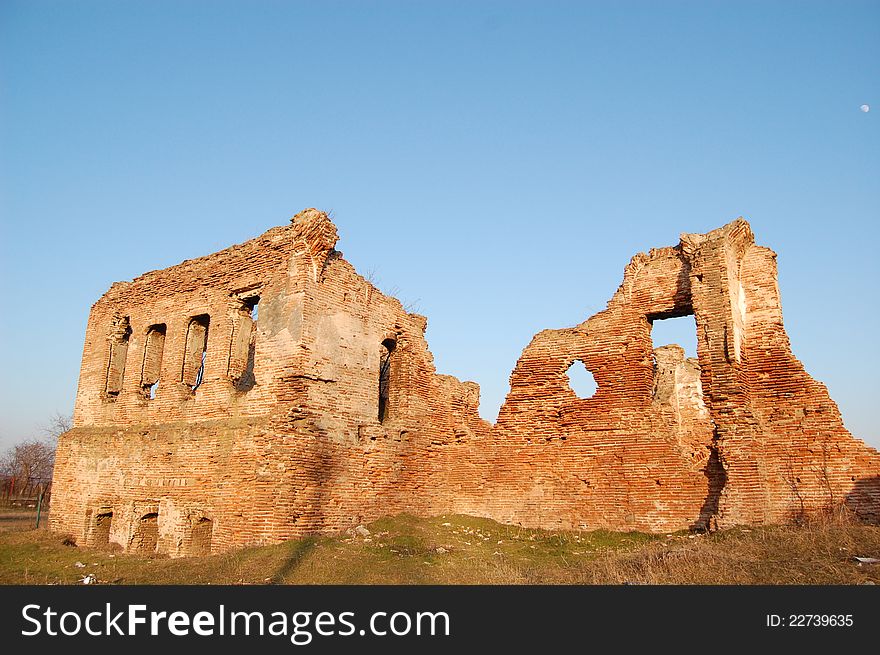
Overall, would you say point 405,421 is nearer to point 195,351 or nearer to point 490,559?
point 490,559

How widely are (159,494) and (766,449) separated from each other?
9.71 metres

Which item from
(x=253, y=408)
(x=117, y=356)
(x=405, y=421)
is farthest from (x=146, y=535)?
(x=405, y=421)

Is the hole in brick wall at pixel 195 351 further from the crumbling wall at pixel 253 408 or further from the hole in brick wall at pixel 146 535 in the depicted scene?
the hole in brick wall at pixel 146 535

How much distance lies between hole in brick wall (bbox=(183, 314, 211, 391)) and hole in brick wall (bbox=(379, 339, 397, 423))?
3.34 meters

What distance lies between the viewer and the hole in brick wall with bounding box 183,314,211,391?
41.9ft

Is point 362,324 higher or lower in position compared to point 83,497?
higher

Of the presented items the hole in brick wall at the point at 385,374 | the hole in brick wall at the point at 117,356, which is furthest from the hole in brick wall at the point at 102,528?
the hole in brick wall at the point at 385,374

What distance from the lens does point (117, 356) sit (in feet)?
46.8

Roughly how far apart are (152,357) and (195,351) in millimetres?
1314

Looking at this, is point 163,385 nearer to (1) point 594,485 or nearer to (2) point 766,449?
(1) point 594,485

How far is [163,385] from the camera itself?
12.8 metres

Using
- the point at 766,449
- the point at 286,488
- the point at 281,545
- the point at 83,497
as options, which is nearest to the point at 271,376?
the point at 286,488

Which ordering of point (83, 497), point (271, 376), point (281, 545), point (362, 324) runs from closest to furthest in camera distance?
point (281, 545), point (271, 376), point (362, 324), point (83, 497)

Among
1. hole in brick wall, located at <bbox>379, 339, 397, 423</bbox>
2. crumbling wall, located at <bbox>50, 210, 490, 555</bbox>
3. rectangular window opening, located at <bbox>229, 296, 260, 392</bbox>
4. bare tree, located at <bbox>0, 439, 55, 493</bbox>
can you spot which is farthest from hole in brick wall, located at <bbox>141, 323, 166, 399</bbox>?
bare tree, located at <bbox>0, 439, 55, 493</bbox>
